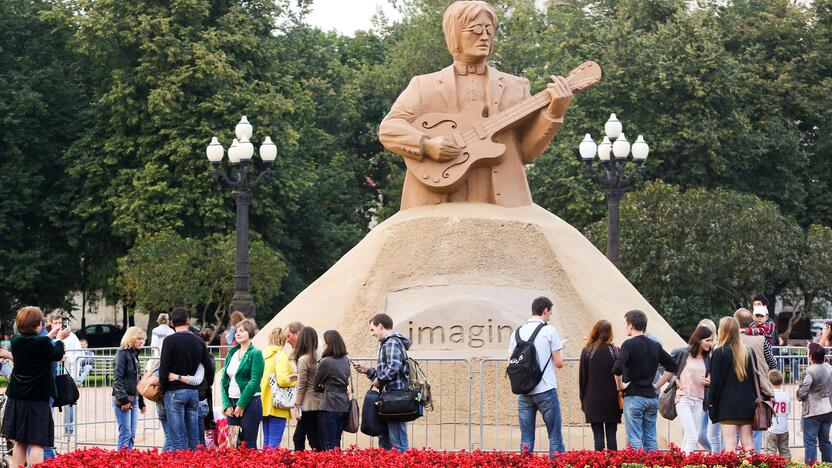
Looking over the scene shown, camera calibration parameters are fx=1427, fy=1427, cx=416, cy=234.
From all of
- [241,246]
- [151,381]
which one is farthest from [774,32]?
[151,381]

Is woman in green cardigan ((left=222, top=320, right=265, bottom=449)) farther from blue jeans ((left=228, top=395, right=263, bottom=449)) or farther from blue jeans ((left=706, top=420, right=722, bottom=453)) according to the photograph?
blue jeans ((left=706, top=420, right=722, bottom=453))

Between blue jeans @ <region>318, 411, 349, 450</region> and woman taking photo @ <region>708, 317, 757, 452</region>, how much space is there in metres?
2.92

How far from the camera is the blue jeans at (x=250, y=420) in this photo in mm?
11828

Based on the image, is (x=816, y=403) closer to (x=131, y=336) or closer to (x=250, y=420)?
(x=250, y=420)

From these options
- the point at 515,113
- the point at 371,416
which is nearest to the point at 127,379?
the point at 371,416

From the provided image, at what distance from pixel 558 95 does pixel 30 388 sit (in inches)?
243

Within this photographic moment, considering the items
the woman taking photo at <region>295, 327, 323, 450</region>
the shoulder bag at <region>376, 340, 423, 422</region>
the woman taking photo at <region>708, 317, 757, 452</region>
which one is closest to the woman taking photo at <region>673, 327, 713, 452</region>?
the woman taking photo at <region>708, 317, 757, 452</region>

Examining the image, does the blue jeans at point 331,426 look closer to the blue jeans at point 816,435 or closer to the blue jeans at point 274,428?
the blue jeans at point 274,428

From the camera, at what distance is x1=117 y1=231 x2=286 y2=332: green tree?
30.5m

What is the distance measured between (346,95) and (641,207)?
38.3 feet

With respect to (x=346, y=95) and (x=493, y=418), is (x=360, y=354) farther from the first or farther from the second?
(x=346, y=95)

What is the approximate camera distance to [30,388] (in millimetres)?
11180

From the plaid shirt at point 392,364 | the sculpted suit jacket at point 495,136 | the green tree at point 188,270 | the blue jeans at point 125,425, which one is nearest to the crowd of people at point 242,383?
the plaid shirt at point 392,364

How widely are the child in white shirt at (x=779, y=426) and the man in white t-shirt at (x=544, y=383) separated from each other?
2.57m
